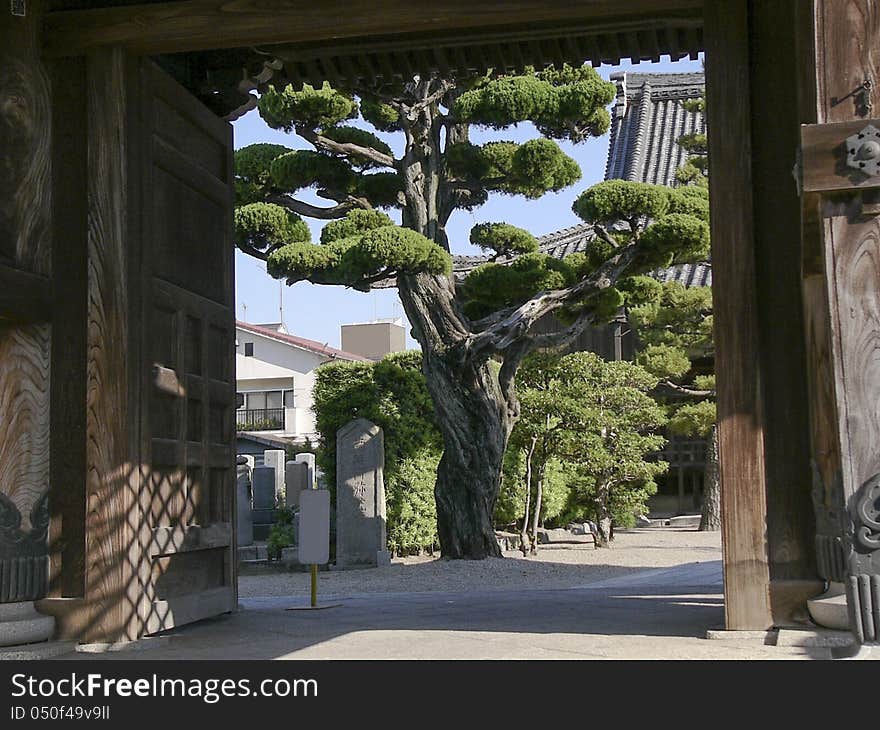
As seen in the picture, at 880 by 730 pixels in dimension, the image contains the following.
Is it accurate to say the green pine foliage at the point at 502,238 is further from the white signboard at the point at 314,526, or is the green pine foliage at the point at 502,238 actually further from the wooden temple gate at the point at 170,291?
the wooden temple gate at the point at 170,291

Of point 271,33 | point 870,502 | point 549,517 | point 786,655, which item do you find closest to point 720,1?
point 271,33

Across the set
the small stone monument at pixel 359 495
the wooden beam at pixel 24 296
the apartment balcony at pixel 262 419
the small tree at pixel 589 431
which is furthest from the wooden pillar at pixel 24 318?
the apartment balcony at pixel 262 419

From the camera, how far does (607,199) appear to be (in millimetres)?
11336

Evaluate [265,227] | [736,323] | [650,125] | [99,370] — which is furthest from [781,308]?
[650,125]

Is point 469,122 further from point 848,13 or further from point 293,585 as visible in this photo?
point 848,13

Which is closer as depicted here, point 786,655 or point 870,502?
point 870,502

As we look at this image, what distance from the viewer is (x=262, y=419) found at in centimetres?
3566

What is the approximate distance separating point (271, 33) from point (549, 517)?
41.9 ft

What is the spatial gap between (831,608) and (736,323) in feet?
4.15

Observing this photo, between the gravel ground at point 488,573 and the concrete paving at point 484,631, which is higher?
the concrete paving at point 484,631

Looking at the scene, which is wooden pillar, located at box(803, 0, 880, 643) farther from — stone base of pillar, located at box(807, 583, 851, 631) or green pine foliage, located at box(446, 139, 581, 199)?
green pine foliage, located at box(446, 139, 581, 199)

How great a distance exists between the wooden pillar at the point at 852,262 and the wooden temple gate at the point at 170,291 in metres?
0.36

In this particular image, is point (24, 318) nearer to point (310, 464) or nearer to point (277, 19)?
point (277, 19)

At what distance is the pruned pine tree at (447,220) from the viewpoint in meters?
11.4
